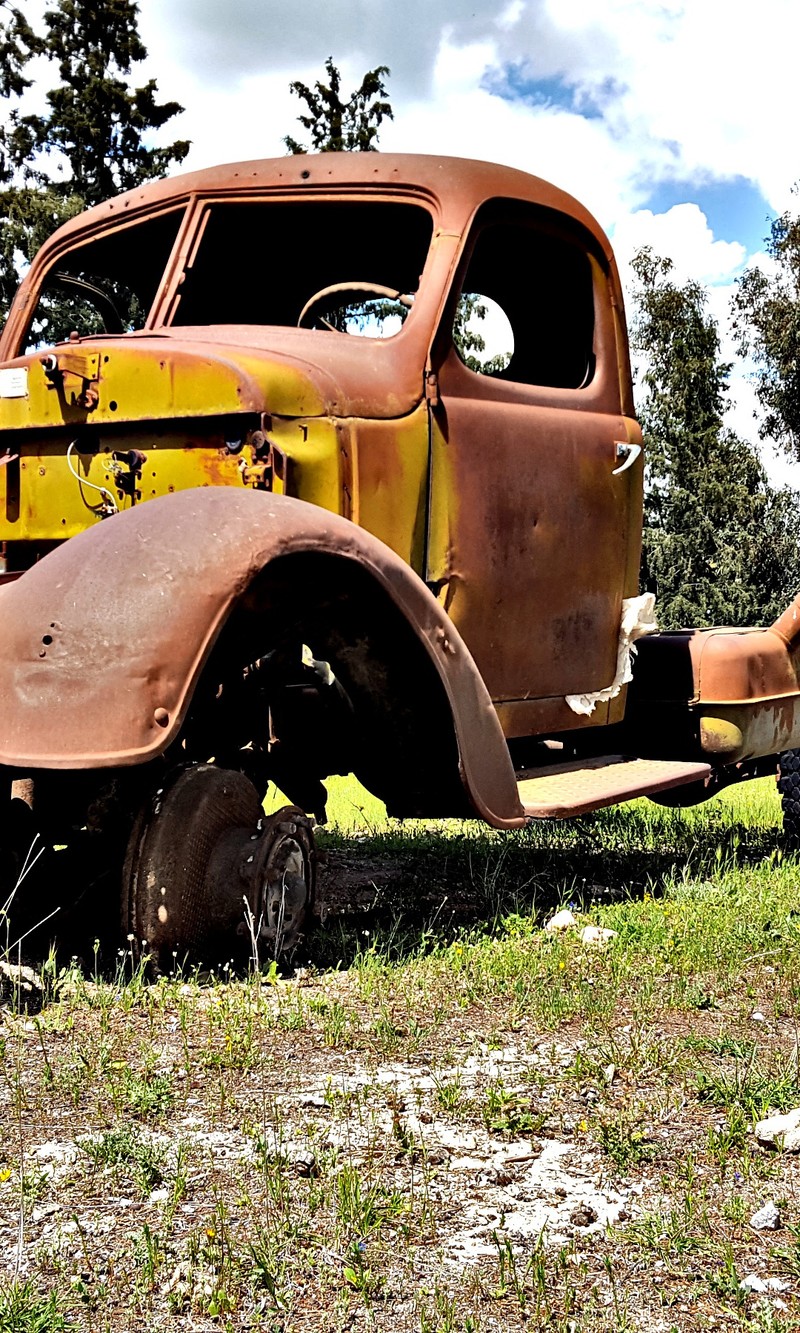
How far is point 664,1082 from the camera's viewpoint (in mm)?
2814

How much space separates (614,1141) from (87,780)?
1.78 m

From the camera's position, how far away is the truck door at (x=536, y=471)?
4.27 meters

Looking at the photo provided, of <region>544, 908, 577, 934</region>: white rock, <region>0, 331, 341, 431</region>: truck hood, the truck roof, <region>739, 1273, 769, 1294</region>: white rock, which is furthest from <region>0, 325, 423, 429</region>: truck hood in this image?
<region>739, 1273, 769, 1294</region>: white rock

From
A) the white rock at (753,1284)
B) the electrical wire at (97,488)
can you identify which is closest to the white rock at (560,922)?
the electrical wire at (97,488)

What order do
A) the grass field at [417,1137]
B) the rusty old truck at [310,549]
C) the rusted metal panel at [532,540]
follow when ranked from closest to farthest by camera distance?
the grass field at [417,1137]
the rusty old truck at [310,549]
the rusted metal panel at [532,540]

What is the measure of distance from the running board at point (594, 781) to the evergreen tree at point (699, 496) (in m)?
21.2

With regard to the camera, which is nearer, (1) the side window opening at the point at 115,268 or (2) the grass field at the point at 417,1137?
(2) the grass field at the point at 417,1137

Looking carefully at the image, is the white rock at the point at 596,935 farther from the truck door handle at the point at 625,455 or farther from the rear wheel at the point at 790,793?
the rear wheel at the point at 790,793

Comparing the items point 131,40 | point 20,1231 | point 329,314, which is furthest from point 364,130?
point 20,1231

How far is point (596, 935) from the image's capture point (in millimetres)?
4074

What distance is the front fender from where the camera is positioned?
9.83 feet

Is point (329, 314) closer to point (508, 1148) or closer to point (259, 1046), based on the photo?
point (259, 1046)

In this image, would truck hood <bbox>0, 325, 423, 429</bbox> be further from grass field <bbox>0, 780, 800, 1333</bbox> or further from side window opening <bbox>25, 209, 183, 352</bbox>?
grass field <bbox>0, 780, 800, 1333</bbox>

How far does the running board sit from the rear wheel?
711 mm
